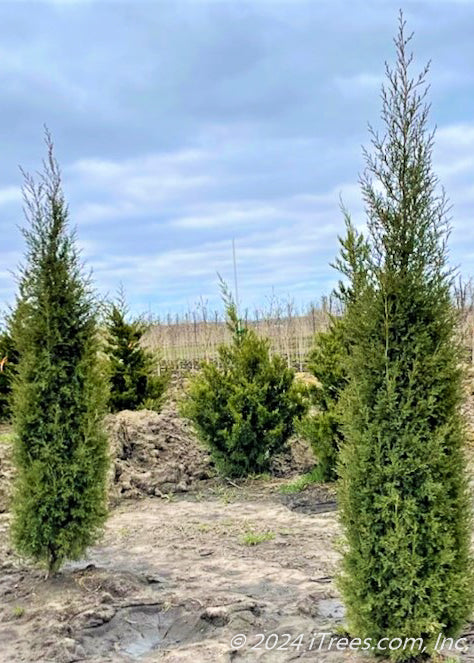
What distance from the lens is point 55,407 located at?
4.93 meters

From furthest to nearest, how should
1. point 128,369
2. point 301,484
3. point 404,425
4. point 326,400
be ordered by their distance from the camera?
point 128,369 < point 301,484 < point 326,400 < point 404,425

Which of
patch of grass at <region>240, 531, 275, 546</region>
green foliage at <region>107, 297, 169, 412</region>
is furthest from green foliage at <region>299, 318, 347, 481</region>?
green foliage at <region>107, 297, 169, 412</region>

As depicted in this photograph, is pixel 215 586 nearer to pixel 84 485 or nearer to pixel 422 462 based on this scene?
pixel 84 485

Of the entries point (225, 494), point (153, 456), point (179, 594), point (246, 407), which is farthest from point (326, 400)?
point (179, 594)

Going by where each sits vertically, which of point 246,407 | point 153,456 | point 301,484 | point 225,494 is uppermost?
point 246,407

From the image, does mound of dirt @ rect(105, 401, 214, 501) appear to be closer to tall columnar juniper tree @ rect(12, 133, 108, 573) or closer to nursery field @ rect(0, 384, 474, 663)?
nursery field @ rect(0, 384, 474, 663)

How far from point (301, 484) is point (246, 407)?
4.50 ft

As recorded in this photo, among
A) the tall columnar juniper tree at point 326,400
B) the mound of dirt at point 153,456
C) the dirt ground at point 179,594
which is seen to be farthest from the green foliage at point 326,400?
the mound of dirt at point 153,456

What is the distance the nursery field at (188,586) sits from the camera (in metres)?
3.79

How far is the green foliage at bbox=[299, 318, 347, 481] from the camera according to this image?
7.88m

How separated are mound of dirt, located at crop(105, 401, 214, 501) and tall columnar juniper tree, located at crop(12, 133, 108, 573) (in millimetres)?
3107

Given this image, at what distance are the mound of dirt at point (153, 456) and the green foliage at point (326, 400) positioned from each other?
2.04 metres

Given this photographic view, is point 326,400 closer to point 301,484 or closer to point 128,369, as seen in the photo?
point 301,484

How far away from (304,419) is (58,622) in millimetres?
4900
